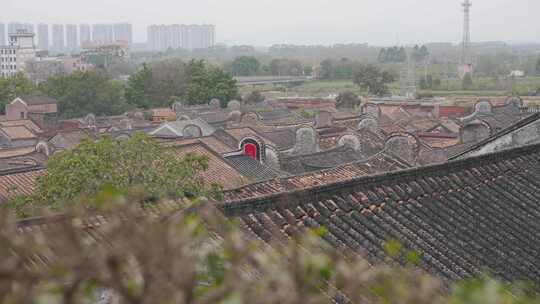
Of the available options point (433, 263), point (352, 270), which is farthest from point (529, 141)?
point (352, 270)

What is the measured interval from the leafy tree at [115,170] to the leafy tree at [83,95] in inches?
1666

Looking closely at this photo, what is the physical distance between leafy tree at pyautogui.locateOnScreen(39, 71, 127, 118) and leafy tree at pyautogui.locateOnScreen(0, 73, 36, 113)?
2.62 meters

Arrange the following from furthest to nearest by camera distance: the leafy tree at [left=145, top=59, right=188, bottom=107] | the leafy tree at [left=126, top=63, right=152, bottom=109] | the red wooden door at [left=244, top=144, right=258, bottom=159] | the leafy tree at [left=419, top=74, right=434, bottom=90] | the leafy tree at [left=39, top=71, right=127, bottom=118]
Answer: the leafy tree at [left=419, top=74, right=434, bottom=90]
the leafy tree at [left=145, top=59, right=188, bottom=107]
the leafy tree at [left=126, top=63, right=152, bottom=109]
the leafy tree at [left=39, top=71, right=127, bottom=118]
the red wooden door at [left=244, top=144, right=258, bottom=159]

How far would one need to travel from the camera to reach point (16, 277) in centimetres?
191

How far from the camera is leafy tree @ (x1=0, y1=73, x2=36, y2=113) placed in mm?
57969

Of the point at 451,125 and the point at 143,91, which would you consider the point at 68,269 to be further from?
the point at 143,91

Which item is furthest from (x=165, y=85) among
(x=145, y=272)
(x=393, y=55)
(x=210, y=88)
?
(x=393, y=55)

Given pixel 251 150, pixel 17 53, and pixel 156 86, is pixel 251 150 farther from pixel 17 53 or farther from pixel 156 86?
pixel 17 53

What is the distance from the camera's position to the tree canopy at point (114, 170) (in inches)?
616

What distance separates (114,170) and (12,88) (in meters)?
47.5

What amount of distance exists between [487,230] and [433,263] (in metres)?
1.03

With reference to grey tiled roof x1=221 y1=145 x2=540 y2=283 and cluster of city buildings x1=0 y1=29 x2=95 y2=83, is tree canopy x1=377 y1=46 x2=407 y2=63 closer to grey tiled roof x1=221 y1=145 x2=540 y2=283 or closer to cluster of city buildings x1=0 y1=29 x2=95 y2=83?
cluster of city buildings x1=0 y1=29 x2=95 y2=83

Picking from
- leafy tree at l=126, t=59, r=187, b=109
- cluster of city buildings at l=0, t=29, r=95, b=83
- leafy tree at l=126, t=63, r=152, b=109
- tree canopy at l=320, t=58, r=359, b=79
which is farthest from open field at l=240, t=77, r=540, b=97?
cluster of city buildings at l=0, t=29, r=95, b=83

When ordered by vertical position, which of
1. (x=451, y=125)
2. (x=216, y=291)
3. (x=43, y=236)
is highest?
(x=43, y=236)
